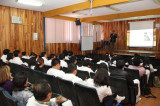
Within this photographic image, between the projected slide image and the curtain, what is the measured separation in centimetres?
473

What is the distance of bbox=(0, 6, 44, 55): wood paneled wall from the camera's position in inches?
259

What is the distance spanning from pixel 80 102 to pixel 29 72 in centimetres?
201

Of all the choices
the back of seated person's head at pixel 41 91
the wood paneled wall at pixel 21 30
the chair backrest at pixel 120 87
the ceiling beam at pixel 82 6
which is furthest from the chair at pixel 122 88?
the wood paneled wall at pixel 21 30

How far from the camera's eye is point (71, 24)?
9.99m

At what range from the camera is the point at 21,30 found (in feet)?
23.7

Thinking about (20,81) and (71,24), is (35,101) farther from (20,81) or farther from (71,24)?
(71,24)

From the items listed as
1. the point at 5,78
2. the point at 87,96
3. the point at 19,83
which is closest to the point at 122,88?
the point at 87,96

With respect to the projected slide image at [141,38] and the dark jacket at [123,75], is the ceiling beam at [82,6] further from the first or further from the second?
the projected slide image at [141,38]

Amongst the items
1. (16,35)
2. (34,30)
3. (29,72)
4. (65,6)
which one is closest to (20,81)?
(29,72)

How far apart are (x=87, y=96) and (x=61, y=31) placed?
25.6 ft

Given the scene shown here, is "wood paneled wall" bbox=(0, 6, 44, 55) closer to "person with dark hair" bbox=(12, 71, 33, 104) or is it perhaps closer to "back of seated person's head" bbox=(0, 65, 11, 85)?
"back of seated person's head" bbox=(0, 65, 11, 85)

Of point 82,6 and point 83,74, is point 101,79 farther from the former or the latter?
point 82,6

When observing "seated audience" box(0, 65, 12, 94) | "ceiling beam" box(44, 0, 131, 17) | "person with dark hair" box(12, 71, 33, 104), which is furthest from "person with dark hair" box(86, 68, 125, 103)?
"ceiling beam" box(44, 0, 131, 17)

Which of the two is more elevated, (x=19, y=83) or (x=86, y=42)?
(x=86, y=42)
